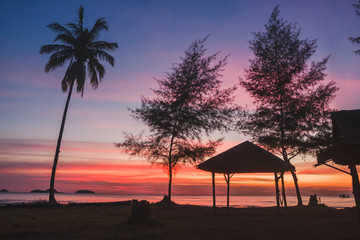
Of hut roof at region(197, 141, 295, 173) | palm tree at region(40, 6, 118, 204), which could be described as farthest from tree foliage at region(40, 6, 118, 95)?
hut roof at region(197, 141, 295, 173)

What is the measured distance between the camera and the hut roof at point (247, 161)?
1572 cm

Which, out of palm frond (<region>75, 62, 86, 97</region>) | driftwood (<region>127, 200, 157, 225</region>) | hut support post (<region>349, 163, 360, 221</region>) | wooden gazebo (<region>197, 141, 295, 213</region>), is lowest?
driftwood (<region>127, 200, 157, 225</region>)

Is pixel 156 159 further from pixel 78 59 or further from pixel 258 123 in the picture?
pixel 78 59

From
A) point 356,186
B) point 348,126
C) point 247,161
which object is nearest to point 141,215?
point 247,161

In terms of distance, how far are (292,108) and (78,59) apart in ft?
62.5

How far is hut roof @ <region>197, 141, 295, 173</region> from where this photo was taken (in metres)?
15.7

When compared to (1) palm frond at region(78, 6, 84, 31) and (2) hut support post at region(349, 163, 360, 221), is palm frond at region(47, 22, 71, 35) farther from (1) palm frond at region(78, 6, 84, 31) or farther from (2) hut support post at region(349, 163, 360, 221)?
(2) hut support post at region(349, 163, 360, 221)

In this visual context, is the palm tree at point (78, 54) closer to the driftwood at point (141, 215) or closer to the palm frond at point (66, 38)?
the palm frond at point (66, 38)

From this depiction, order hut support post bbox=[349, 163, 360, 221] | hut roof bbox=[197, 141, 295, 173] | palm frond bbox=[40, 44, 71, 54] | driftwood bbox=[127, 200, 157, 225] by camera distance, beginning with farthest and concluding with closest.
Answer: palm frond bbox=[40, 44, 71, 54]
hut roof bbox=[197, 141, 295, 173]
driftwood bbox=[127, 200, 157, 225]
hut support post bbox=[349, 163, 360, 221]

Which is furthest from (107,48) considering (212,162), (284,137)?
(284,137)

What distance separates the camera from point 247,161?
16266 mm

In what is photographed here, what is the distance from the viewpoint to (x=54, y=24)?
2527 centimetres

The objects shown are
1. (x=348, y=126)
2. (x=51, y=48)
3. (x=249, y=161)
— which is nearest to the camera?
(x=348, y=126)

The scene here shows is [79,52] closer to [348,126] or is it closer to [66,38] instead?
[66,38]
